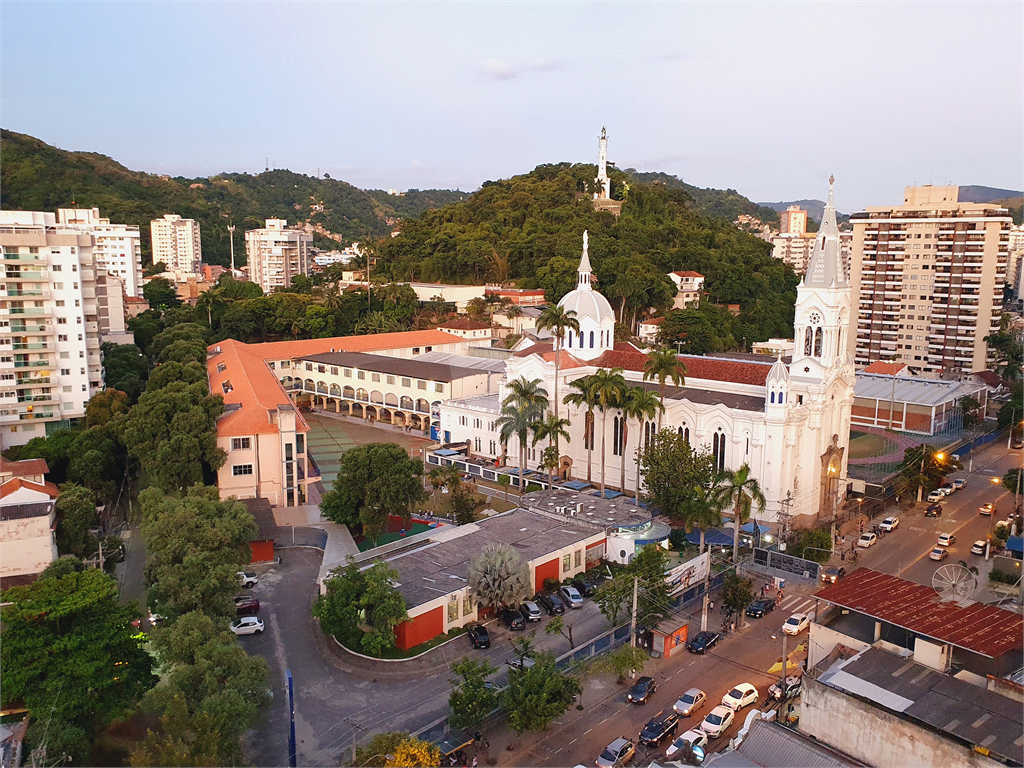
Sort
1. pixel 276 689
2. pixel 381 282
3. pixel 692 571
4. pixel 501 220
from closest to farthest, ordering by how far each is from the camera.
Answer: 1. pixel 276 689
2. pixel 692 571
3. pixel 381 282
4. pixel 501 220

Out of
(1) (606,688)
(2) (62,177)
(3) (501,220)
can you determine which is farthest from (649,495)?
(2) (62,177)

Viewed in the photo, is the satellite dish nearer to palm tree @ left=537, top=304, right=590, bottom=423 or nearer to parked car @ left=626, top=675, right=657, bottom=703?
parked car @ left=626, top=675, right=657, bottom=703

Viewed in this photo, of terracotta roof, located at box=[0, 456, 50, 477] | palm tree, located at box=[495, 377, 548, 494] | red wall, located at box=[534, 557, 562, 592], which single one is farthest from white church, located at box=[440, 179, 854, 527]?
terracotta roof, located at box=[0, 456, 50, 477]

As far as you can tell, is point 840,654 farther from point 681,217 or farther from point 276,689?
point 681,217

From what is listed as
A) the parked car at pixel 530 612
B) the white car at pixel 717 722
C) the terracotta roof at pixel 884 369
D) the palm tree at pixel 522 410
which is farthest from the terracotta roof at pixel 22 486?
the terracotta roof at pixel 884 369

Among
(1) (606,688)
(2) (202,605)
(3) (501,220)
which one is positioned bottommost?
(1) (606,688)

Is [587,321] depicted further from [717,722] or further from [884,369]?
[884,369]

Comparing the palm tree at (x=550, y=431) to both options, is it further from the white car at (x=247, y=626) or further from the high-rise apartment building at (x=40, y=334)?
the high-rise apartment building at (x=40, y=334)
